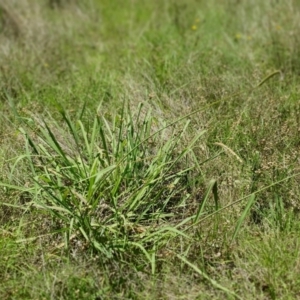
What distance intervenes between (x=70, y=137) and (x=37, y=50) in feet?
5.63

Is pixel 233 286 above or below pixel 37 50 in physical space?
below

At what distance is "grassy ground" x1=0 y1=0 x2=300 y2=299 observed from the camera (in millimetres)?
2469

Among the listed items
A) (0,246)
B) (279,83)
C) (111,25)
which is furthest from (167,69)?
(0,246)

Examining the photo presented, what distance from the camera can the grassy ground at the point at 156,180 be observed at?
247 cm

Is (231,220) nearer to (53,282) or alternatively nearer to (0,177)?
(53,282)

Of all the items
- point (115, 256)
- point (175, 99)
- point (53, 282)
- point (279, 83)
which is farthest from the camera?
point (279, 83)

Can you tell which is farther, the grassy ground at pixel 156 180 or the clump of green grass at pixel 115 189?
the clump of green grass at pixel 115 189

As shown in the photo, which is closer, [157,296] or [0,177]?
[157,296]

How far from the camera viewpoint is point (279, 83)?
4.00 metres

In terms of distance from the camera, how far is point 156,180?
2.76 m

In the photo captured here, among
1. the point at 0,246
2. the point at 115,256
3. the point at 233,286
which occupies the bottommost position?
the point at 233,286

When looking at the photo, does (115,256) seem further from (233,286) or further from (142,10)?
(142,10)

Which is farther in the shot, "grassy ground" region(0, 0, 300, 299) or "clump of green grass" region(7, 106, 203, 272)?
"clump of green grass" region(7, 106, 203, 272)

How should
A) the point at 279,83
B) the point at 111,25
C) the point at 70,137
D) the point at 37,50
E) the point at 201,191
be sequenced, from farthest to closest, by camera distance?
the point at 111,25 → the point at 37,50 → the point at 279,83 → the point at 70,137 → the point at 201,191
